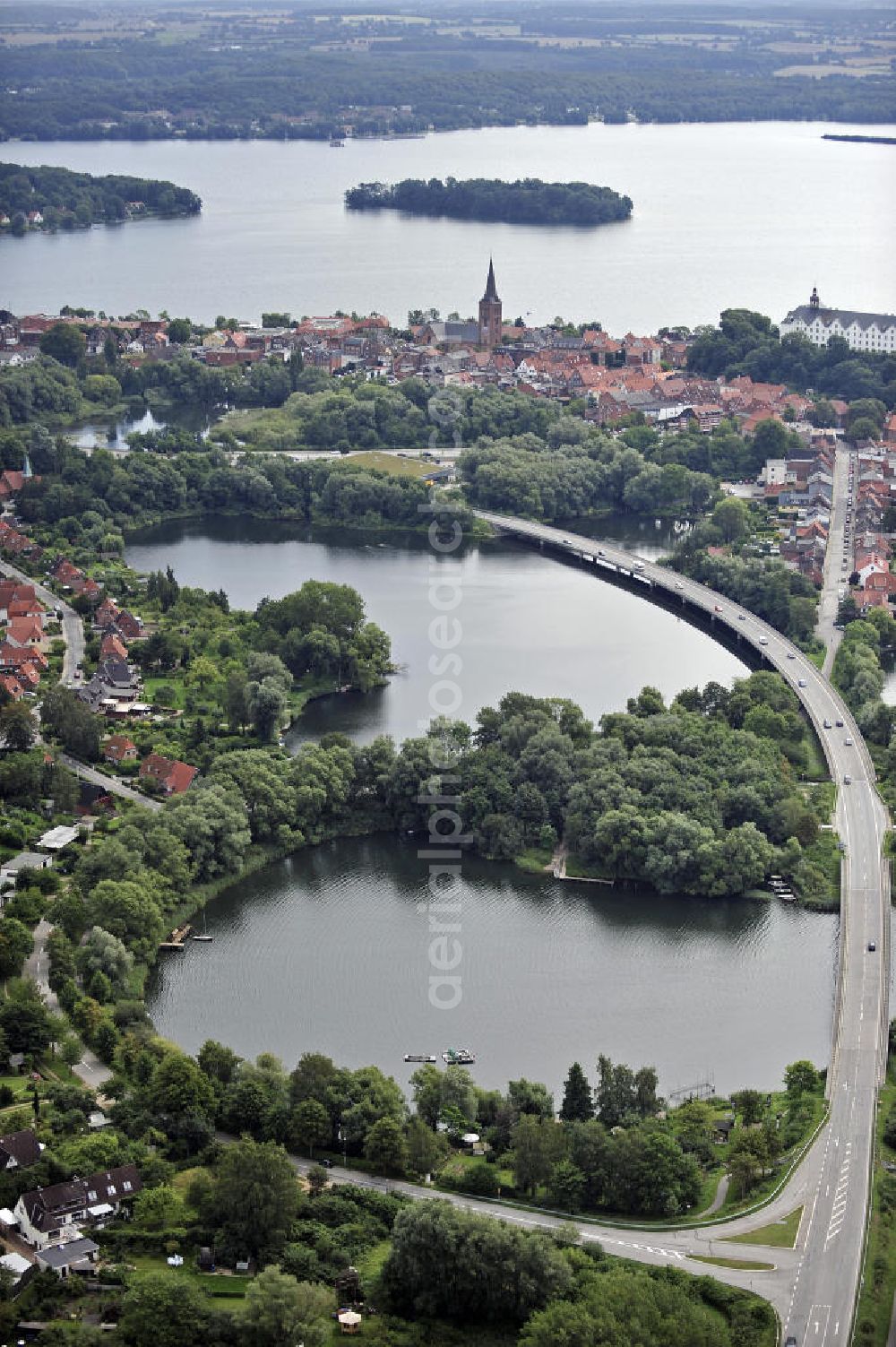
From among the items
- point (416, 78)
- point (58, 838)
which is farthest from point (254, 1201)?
point (416, 78)

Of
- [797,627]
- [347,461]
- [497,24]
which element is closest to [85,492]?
[347,461]

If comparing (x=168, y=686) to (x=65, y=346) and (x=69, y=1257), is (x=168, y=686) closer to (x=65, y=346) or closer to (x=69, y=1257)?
(x=69, y=1257)

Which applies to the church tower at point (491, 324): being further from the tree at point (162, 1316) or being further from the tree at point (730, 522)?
the tree at point (162, 1316)

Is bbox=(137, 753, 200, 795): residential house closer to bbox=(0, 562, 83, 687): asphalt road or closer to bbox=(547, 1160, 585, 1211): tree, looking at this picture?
bbox=(0, 562, 83, 687): asphalt road

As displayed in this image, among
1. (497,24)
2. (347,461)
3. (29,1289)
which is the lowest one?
(29,1289)

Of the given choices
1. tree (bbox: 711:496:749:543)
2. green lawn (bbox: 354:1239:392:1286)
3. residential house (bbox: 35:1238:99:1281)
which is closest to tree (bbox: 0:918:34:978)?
residential house (bbox: 35:1238:99:1281)

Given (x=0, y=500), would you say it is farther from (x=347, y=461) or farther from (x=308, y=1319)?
(x=308, y=1319)

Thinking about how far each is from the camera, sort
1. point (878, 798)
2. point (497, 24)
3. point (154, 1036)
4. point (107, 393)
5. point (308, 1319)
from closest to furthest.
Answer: point (308, 1319) < point (154, 1036) < point (878, 798) < point (107, 393) < point (497, 24)
